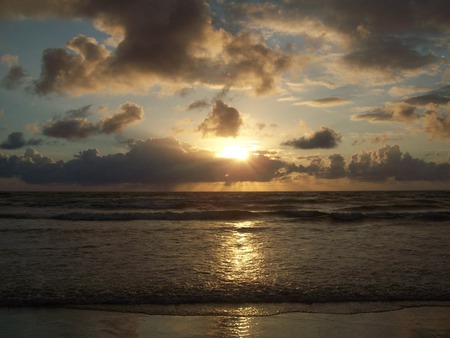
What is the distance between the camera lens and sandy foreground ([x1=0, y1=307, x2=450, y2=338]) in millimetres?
6191

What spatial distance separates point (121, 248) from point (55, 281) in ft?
16.7

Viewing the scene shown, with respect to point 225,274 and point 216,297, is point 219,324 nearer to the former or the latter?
point 216,297

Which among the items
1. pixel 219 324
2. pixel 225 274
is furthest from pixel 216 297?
pixel 225 274

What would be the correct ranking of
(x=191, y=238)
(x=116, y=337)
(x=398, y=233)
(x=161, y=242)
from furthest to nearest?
(x=398, y=233) < (x=191, y=238) < (x=161, y=242) < (x=116, y=337)

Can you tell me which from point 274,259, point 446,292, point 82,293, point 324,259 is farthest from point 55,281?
point 446,292

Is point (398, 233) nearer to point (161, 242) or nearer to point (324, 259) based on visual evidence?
point (324, 259)

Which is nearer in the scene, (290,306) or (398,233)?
(290,306)

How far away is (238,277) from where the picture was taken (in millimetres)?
9844

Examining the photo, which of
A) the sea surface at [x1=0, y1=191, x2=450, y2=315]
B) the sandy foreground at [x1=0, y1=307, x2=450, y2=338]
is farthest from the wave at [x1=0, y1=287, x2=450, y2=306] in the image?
the sandy foreground at [x1=0, y1=307, x2=450, y2=338]

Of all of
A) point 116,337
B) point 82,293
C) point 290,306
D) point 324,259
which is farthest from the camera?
point 324,259

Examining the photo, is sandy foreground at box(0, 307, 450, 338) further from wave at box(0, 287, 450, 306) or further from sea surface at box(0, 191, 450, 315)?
wave at box(0, 287, 450, 306)

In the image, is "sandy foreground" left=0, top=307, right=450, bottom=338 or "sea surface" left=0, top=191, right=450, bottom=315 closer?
"sandy foreground" left=0, top=307, right=450, bottom=338

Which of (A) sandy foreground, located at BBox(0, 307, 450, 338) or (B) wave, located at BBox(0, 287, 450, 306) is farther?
(B) wave, located at BBox(0, 287, 450, 306)

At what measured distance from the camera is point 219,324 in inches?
261
